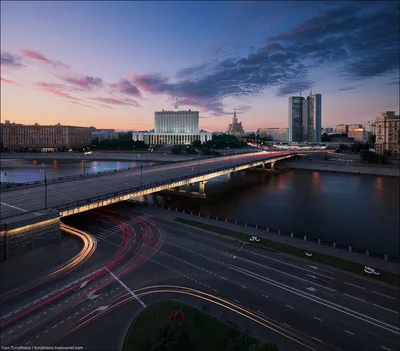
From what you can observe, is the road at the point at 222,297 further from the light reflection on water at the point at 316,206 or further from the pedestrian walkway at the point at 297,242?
the light reflection on water at the point at 316,206

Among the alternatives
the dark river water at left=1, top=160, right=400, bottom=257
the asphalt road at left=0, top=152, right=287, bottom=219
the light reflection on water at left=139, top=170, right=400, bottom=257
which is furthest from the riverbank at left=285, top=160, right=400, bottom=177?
the asphalt road at left=0, top=152, right=287, bottom=219

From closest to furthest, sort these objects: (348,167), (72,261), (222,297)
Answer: (222,297) < (72,261) < (348,167)

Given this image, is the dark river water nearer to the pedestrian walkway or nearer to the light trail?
the pedestrian walkway

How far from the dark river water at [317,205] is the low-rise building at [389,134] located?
39.4 meters

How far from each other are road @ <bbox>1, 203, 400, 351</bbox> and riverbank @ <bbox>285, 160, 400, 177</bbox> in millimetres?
81114

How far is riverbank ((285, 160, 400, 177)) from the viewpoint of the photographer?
87375 millimetres

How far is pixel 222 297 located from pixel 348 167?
308ft

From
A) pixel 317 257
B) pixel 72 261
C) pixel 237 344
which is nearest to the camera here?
pixel 237 344

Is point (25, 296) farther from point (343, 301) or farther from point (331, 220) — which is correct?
point (331, 220)

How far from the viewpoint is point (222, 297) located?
759 inches

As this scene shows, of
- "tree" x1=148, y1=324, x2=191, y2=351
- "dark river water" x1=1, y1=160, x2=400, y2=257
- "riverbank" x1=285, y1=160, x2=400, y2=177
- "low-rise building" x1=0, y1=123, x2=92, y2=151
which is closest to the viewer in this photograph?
"tree" x1=148, y1=324, x2=191, y2=351

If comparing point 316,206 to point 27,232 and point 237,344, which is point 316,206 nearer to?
point 237,344

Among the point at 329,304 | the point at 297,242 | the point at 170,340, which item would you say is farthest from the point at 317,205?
the point at 170,340

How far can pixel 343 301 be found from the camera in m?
18.9
